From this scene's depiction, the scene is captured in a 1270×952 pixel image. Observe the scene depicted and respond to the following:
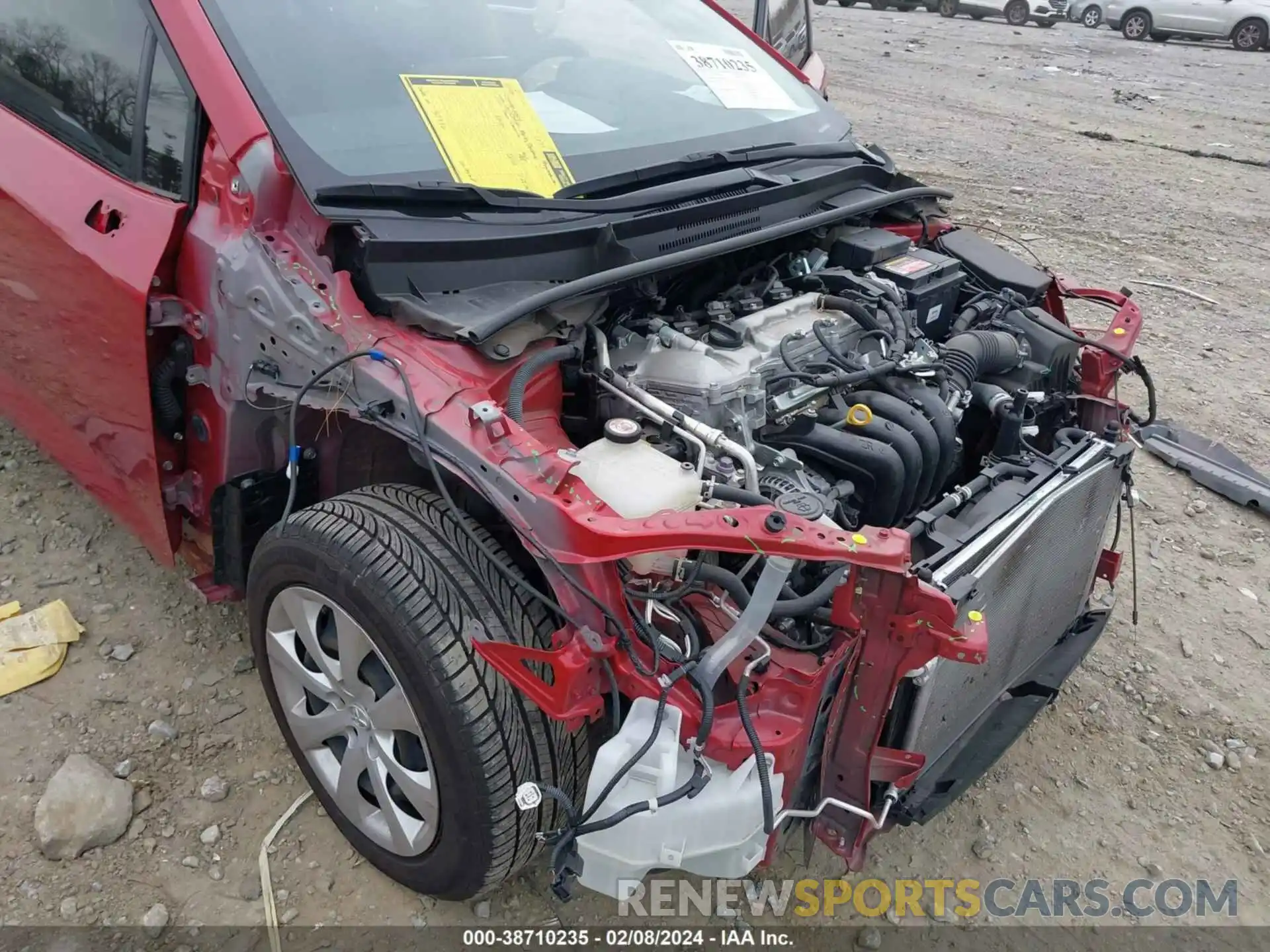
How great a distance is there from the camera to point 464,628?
1.80 m

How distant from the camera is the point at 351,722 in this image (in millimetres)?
2064

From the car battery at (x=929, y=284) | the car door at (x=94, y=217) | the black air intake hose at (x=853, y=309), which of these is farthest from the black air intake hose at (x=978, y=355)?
the car door at (x=94, y=217)

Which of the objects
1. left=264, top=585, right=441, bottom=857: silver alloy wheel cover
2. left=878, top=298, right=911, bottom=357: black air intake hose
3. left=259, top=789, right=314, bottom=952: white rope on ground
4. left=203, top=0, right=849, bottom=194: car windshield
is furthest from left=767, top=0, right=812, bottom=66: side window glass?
left=259, top=789, right=314, bottom=952: white rope on ground

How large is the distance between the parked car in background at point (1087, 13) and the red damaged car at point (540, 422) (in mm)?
19988

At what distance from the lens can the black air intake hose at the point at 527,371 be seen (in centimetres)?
192

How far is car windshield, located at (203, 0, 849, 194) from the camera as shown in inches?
84.1

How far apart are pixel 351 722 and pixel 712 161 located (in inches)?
70.6

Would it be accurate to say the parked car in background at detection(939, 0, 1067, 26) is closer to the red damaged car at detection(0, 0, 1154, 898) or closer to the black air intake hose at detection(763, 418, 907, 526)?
the red damaged car at detection(0, 0, 1154, 898)

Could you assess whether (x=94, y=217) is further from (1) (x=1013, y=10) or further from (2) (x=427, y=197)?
(1) (x=1013, y=10)

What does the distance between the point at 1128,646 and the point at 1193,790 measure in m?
0.57

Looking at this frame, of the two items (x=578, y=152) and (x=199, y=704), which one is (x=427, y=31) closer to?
(x=578, y=152)

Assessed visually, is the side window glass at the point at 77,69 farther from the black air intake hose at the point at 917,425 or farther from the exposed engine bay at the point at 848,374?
the black air intake hose at the point at 917,425

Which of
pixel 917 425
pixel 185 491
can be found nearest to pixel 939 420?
pixel 917 425

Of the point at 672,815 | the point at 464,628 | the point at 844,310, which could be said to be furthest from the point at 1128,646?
the point at 464,628
